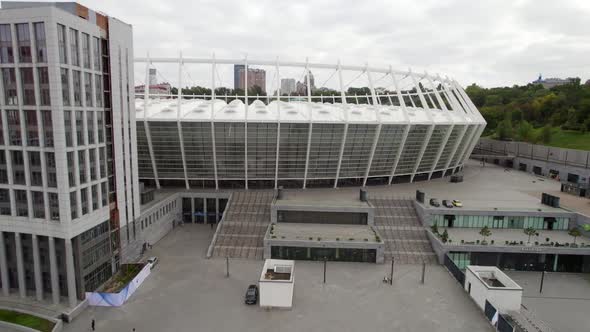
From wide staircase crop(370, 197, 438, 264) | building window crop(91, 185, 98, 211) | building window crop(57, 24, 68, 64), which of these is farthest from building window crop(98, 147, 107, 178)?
wide staircase crop(370, 197, 438, 264)

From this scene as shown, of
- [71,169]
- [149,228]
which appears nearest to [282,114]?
[149,228]

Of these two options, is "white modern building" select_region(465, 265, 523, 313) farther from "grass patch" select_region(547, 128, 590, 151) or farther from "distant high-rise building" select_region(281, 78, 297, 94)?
"grass patch" select_region(547, 128, 590, 151)

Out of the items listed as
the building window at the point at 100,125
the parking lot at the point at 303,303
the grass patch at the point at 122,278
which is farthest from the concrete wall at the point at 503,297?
the building window at the point at 100,125

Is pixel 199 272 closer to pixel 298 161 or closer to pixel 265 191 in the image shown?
pixel 265 191

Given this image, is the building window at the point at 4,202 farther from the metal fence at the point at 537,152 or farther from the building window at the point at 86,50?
the metal fence at the point at 537,152

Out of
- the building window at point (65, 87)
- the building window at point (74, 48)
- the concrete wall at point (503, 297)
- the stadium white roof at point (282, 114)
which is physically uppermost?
the building window at point (74, 48)

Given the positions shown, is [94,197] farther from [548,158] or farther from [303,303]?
[548,158]

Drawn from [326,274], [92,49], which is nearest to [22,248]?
[92,49]
